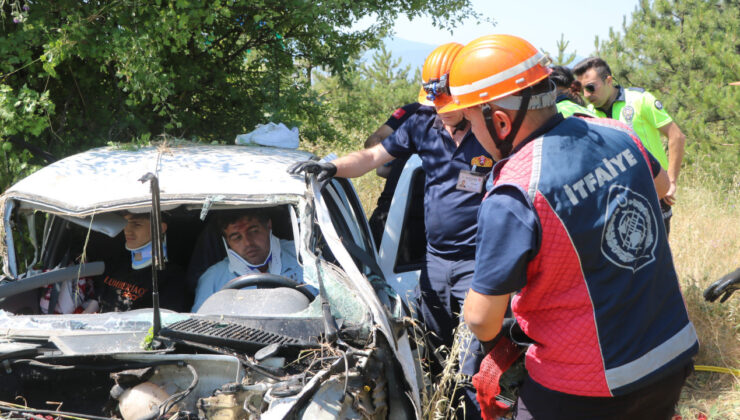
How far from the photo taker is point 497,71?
6.77 ft

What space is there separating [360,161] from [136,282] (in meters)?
1.51

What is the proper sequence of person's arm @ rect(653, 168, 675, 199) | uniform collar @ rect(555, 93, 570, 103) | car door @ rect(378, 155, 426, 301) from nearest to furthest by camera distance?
1. person's arm @ rect(653, 168, 675, 199)
2. car door @ rect(378, 155, 426, 301)
3. uniform collar @ rect(555, 93, 570, 103)

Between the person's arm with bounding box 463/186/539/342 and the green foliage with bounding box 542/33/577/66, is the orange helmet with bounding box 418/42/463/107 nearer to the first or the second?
the person's arm with bounding box 463/186/539/342

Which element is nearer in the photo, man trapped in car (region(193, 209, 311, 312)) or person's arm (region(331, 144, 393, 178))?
person's arm (region(331, 144, 393, 178))

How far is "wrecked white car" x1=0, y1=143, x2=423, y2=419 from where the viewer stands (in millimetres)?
2441

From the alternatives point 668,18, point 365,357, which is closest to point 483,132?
point 365,357

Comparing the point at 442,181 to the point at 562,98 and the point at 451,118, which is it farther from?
the point at 562,98

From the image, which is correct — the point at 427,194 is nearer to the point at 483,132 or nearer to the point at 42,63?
the point at 483,132

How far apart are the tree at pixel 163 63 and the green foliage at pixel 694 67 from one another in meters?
4.63

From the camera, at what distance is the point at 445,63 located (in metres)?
3.82

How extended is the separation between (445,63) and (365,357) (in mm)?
2007

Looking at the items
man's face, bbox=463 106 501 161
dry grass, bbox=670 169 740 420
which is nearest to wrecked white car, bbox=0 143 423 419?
man's face, bbox=463 106 501 161

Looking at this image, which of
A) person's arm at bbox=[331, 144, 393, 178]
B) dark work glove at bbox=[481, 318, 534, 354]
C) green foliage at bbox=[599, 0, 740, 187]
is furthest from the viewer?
green foliage at bbox=[599, 0, 740, 187]

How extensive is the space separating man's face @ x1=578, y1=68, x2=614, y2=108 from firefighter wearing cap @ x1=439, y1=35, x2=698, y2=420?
299 cm
